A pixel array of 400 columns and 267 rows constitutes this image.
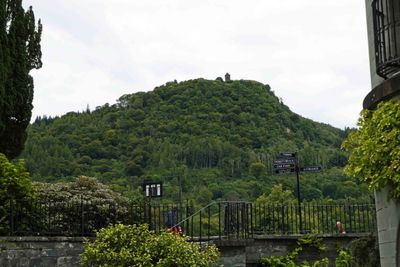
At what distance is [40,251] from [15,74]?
209 inches

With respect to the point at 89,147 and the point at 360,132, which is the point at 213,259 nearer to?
the point at 360,132

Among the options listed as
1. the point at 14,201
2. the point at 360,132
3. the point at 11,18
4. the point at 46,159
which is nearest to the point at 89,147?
the point at 46,159

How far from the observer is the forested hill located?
3825 cm

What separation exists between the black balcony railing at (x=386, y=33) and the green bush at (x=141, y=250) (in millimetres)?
6243

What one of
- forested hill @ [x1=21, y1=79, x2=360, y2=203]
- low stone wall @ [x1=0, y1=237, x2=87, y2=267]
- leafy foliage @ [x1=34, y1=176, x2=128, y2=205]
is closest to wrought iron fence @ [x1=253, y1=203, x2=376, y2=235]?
leafy foliage @ [x1=34, y1=176, x2=128, y2=205]

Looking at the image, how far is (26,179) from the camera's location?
14.4 metres

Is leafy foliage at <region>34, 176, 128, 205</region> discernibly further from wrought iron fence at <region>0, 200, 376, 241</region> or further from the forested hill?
the forested hill

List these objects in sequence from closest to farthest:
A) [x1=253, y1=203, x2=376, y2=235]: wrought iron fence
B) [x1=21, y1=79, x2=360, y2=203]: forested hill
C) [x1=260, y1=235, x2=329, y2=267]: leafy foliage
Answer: [x1=260, y1=235, x2=329, y2=267]: leafy foliage, [x1=253, y1=203, x2=376, y2=235]: wrought iron fence, [x1=21, y1=79, x2=360, y2=203]: forested hill

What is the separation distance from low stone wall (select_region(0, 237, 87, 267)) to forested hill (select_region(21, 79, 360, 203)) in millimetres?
20996

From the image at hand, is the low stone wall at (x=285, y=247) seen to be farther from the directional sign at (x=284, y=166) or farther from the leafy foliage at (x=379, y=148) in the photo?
the leafy foliage at (x=379, y=148)

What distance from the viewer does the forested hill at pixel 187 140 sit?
38250 mm

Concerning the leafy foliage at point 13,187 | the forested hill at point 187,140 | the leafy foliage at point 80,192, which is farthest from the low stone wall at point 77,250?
the forested hill at point 187,140

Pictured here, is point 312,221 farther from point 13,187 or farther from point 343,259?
point 13,187

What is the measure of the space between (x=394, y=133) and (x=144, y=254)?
6630 mm
